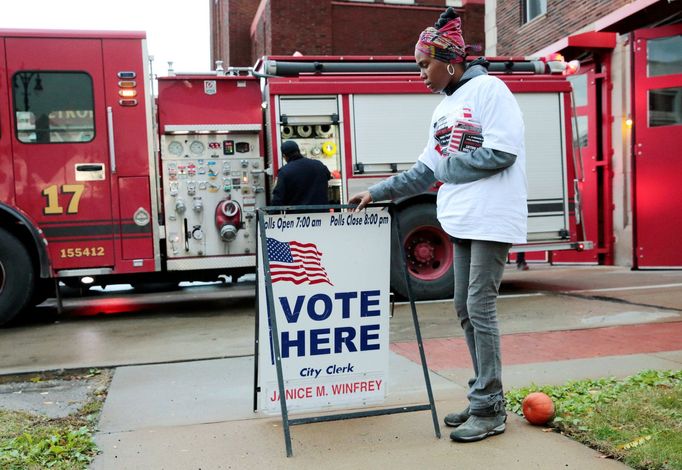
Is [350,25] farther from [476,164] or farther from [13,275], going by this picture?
[476,164]

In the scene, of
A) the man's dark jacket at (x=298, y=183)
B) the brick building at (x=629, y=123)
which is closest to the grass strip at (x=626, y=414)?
the man's dark jacket at (x=298, y=183)

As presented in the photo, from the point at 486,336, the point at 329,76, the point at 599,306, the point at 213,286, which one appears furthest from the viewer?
the point at 213,286

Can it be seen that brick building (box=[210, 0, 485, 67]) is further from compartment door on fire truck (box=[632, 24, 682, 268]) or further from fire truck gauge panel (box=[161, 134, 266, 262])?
fire truck gauge panel (box=[161, 134, 266, 262])

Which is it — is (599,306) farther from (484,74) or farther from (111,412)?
(111,412)

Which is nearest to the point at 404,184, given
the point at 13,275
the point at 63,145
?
the point at 63,145

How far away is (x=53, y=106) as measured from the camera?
764cm

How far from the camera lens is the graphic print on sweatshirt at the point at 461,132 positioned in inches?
134

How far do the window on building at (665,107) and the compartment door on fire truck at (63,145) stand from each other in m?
8.57

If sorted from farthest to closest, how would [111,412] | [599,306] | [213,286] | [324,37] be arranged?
[324,37], [213,286], [599,306], [111,412]

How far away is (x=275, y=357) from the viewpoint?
346 cm

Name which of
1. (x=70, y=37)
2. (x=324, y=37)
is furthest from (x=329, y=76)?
(x=324, y=37)

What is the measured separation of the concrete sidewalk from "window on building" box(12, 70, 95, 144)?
346 centimetres

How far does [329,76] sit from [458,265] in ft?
17.4

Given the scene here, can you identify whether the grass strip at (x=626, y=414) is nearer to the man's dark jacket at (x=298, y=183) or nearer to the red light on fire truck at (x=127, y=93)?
the man's dark jacket at (x=298, y=183)
